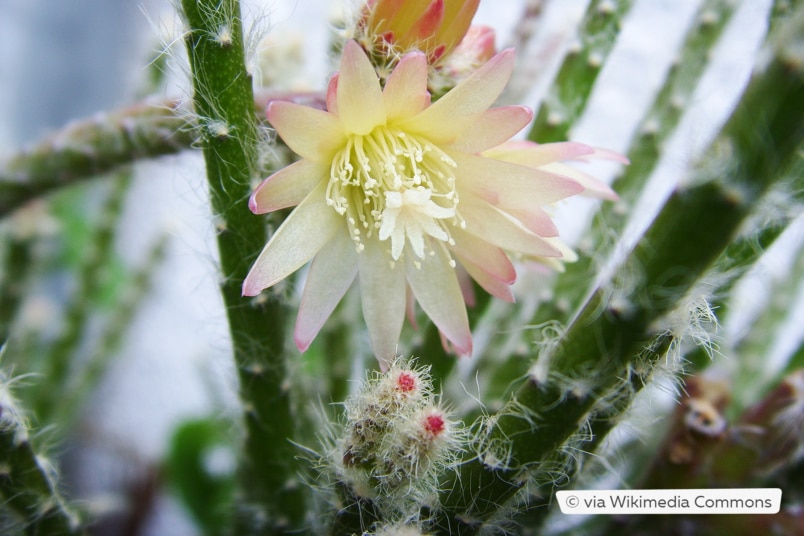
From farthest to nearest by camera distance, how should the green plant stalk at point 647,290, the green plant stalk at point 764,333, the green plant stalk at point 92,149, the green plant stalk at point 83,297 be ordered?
the green plant stalk at point 83,297 → the green plant stalk at point 764,333 → the green plant stalk at point 92,149 → the green plant stalk at point 647,290

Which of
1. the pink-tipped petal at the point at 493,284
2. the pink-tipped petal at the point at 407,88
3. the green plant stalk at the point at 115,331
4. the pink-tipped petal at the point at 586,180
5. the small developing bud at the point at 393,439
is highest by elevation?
the pink-tipped petal at the point at 407,88

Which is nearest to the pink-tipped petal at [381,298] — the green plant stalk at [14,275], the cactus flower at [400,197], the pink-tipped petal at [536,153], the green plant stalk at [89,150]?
the cactus flower at [400,197]

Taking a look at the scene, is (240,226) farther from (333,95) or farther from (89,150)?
(89,150)

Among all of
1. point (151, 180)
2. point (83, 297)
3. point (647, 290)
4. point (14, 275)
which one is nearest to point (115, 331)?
point (83, 297)

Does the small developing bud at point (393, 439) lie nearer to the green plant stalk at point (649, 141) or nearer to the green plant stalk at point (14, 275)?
the green plant stalk at point (649, 141)

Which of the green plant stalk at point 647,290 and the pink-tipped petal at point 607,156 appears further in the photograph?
the pink-tipped petal at point 607,156
